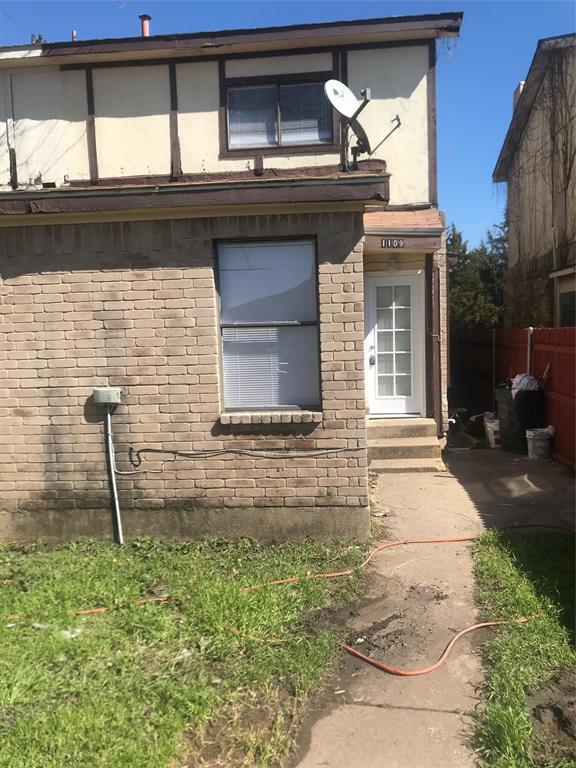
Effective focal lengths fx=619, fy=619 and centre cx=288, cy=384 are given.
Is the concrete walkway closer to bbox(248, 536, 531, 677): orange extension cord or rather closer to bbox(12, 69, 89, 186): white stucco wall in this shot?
bbox(248, 536, 531, 677): orange extension cord

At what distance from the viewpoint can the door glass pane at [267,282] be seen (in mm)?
5248

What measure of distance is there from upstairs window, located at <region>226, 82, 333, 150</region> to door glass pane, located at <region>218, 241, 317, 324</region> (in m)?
4.75

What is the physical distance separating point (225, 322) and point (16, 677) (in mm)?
3066

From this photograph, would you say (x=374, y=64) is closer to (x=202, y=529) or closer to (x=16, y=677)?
(x=202, y=529)

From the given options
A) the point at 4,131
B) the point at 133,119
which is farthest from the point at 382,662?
the point at 4,131

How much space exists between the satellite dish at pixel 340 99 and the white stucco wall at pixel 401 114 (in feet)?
10.9

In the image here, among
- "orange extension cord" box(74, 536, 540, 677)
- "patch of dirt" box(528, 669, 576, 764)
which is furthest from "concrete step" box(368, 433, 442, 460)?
"patch of dirt" box(528, 669, 576, 764)

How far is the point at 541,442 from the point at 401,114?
506cm

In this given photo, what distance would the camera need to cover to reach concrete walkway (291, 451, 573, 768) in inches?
112

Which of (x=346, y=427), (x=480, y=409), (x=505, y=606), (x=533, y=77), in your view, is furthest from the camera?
(x=480, y=409)

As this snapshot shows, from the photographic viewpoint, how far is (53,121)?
384 inches

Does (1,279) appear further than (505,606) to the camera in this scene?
Yes

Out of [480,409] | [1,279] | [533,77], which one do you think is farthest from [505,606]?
[533,77]

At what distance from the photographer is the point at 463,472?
7.84 m
